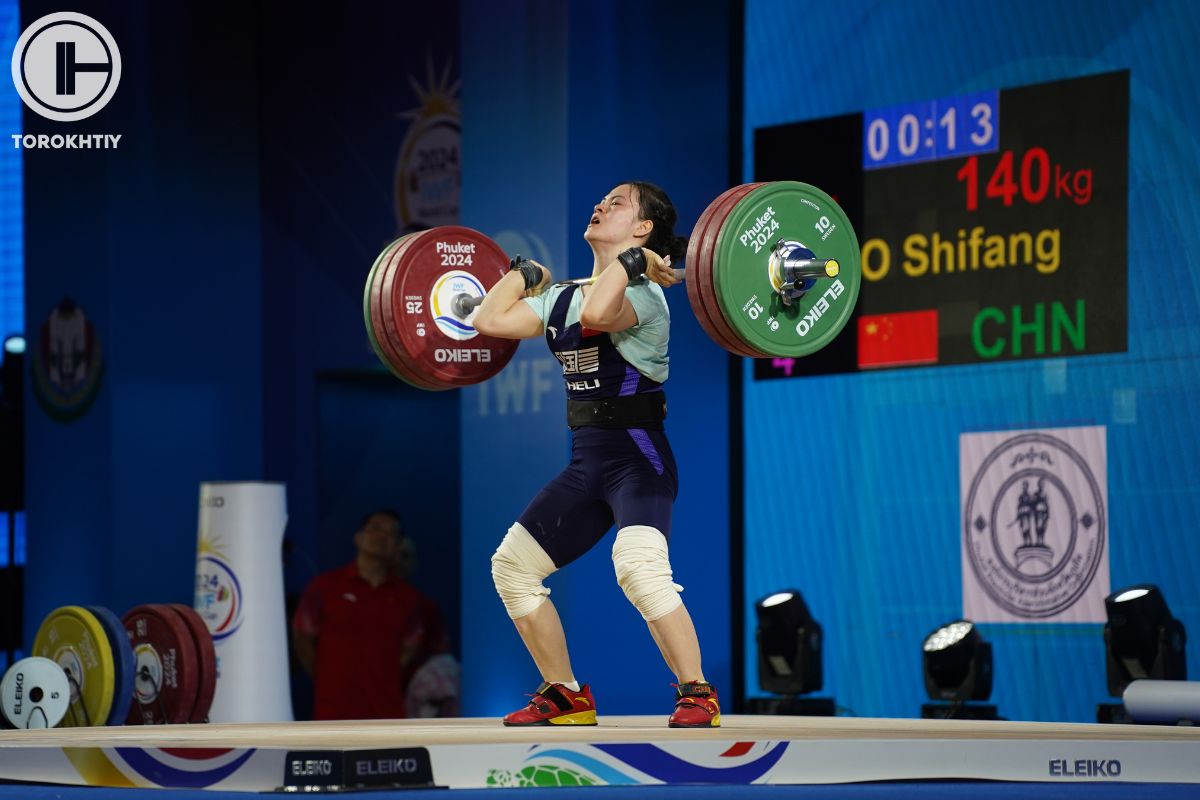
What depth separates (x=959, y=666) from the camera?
6516 millimetres

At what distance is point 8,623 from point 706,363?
14.9 feet

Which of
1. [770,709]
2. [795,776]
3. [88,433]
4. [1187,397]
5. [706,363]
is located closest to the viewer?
[795,776]

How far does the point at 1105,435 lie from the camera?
22.3 ft

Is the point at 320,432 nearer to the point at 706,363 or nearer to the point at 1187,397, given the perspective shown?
the point at 706,363

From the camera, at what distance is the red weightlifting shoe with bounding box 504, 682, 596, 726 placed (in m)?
4.86

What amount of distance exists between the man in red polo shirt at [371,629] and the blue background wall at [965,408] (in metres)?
1.96

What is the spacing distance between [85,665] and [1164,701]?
357cm

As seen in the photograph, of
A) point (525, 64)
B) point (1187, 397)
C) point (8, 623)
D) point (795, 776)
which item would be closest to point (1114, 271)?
point (1187, 397)

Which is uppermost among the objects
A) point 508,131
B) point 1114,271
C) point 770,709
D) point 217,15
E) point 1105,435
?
point 217,15

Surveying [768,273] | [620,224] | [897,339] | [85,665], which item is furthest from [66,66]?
[768,273]

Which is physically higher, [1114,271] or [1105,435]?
[1114,271]

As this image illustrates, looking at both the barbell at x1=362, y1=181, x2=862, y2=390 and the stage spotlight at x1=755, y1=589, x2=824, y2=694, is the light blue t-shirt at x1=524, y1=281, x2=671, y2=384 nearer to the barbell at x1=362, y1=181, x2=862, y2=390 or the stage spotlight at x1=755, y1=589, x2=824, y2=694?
the barbell at x1=362, y1=181, x2=862, y2=390

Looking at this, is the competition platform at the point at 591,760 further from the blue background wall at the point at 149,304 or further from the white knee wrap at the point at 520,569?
the blue background wall at the point at 149,304

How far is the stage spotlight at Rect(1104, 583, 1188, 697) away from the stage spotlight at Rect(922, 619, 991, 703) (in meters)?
0.51
